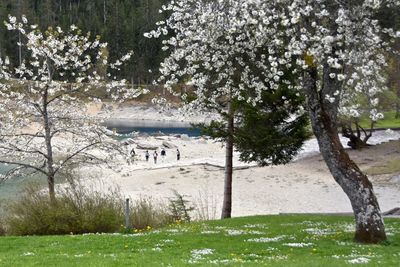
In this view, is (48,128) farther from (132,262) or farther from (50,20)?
(50,20)

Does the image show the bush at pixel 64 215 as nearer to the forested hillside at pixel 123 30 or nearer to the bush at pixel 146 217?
the bush at pixel 146 217

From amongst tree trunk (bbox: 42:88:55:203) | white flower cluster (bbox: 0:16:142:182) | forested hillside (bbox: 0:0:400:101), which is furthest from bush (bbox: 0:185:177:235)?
forested hillside (bbox: 0:0:400:101)

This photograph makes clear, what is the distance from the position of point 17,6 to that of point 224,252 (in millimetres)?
112265

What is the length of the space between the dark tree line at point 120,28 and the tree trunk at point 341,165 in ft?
283

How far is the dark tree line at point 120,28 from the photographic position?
104438 mm

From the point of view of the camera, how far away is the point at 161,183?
123 feet

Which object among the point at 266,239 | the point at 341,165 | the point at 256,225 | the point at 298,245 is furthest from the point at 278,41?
the point at 256,225

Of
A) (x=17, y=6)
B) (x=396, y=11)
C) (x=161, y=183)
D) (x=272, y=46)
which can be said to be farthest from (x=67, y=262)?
(x=17, y=6)

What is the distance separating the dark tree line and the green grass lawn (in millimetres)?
84315

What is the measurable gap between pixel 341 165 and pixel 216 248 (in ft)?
11.5

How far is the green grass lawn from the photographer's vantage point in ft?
32.2

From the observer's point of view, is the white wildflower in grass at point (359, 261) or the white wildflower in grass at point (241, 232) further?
the white wildflower in grass at point (241, 232)

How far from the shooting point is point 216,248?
11820mm

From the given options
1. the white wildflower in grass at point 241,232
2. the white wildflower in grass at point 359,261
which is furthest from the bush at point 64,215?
the white wildflower in grass at point 359,261
